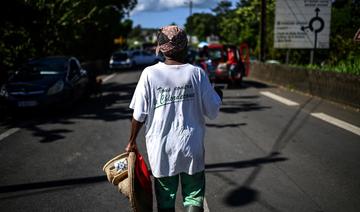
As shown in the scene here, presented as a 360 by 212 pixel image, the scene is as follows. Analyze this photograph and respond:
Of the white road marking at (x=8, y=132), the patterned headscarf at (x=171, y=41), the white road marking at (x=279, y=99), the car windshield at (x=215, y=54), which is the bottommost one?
the white road marking at (x=279, y=99)

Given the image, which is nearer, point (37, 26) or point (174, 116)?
point (174, 116)

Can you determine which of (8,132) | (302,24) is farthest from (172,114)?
(302,24)

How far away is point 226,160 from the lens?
6930 mm

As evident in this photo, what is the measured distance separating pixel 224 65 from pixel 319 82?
508cm

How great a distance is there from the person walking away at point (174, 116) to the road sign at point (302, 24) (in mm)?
19509

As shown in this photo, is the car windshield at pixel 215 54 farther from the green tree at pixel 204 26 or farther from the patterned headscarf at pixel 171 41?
the green tree at pixel 204 26

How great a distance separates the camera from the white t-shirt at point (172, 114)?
332cm

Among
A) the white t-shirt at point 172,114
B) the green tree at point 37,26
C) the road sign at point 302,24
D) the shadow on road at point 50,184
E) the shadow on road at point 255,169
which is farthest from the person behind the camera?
the road sign at point 302,24

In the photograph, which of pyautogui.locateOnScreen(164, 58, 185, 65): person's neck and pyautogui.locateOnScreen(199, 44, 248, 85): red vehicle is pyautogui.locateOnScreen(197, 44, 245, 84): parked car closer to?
pyautogui.locateOnScreen(199, 44, 248, 85): red vehicle

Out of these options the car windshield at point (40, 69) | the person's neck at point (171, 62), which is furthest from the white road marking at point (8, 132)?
the person's neck at point (171, 62)

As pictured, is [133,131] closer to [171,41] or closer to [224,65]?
[171,41]

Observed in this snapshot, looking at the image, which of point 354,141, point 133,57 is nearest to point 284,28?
point 354,141

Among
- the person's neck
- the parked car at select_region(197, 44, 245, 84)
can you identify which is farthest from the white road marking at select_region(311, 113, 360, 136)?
the parked car at select_region(197, 44, 245, 84)

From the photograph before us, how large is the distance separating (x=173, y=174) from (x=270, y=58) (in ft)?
100
